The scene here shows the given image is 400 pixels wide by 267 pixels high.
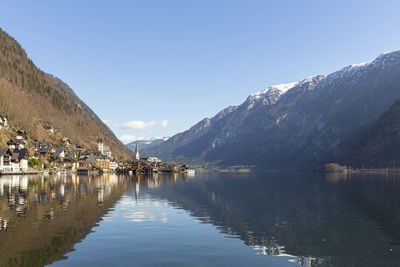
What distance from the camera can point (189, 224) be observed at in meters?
46.3

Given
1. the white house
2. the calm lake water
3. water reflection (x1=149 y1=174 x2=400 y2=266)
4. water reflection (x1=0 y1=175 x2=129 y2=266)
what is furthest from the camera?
the white house

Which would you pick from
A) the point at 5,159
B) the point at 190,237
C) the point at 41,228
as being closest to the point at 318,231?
the point at 190,237

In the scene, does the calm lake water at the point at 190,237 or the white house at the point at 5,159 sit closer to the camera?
the calm lake water at the point at 190,237

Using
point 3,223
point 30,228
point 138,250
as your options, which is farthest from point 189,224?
point 3,223

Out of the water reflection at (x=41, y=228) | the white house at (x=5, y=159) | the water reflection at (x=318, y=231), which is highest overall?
the white house at (x=5, y=159)

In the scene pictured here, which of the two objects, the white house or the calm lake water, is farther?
the white house

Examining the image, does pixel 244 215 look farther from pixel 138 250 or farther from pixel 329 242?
pixel 138 250

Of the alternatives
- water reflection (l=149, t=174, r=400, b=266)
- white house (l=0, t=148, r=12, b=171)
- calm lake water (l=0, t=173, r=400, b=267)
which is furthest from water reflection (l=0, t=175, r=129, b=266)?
white house (l=0, t=148, r=12, b=171)

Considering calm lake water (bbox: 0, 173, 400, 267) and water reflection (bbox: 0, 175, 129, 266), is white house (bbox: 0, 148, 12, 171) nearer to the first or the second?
water reflection (bbox: 0, 175, 129, 266)

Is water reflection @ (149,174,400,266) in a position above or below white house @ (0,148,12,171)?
below

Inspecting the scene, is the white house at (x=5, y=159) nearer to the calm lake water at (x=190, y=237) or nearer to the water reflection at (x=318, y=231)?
the calm lake water at (x=190, y=237)

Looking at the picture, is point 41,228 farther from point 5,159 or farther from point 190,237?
point 5,159

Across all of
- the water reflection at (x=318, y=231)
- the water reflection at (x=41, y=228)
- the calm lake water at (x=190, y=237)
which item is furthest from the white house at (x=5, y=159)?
the water reflection at (x=318, y=231)

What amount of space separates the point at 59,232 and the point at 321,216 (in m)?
38.2
